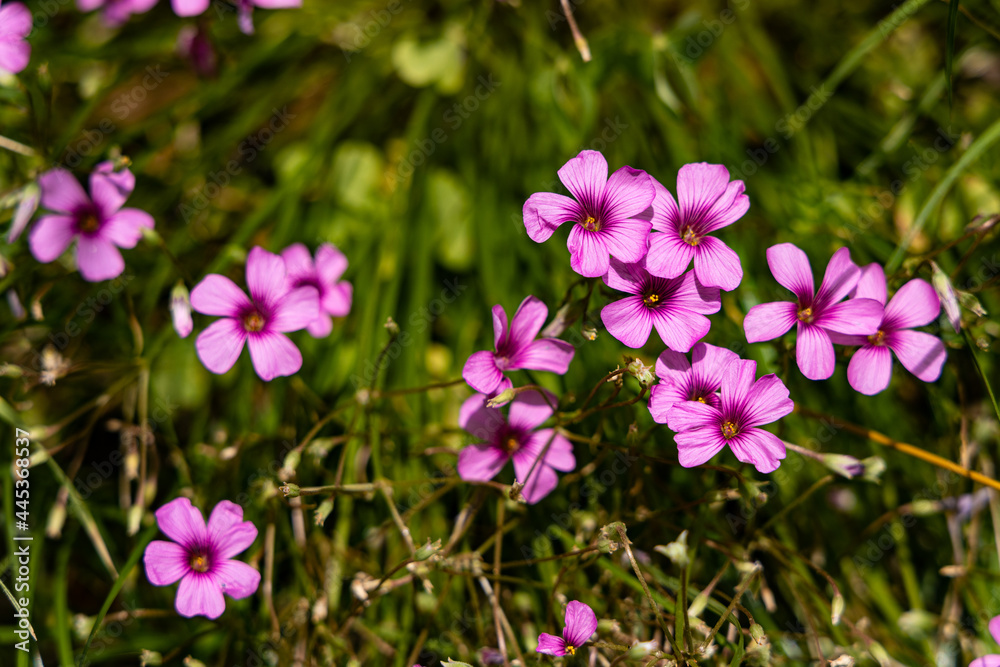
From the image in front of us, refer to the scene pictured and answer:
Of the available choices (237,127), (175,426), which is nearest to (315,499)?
(175,426)

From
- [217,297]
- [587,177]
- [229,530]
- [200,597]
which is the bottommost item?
[200,597]

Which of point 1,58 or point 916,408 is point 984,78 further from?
point 1,58

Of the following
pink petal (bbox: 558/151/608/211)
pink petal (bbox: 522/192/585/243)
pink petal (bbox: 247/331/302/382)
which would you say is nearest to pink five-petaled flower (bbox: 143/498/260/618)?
pink petal (bbox: 247/331/302/382)

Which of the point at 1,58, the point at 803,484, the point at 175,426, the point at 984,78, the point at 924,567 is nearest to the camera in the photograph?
the point at 1,58

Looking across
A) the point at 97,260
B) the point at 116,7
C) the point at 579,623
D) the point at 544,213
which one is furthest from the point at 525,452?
the point at 116,7

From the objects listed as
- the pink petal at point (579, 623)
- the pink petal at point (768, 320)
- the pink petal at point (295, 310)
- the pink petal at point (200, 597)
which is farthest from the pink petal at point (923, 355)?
the pink petal at point (200, 597)

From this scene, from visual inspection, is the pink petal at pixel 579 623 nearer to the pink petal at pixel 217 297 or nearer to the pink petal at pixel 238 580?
the pink petal at pixel 238 580

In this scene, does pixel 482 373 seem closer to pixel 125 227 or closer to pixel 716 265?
pixel 716 265
